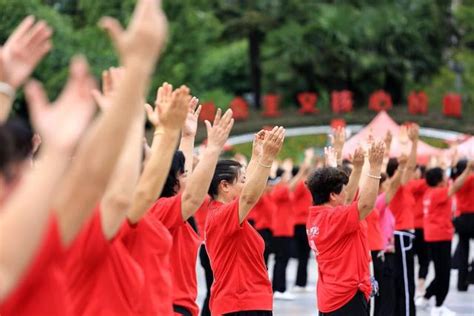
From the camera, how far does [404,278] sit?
10383 millimetres

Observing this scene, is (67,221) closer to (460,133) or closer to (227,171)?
(227,171)

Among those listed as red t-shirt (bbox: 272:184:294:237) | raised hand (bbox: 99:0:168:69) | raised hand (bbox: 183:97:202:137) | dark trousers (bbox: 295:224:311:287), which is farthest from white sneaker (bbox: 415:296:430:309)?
raised hand (bbox: 99:0:168:69)

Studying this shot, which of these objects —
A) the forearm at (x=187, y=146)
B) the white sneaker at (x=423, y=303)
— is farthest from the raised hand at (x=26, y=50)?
the white sneaker at (x=423, y=303)

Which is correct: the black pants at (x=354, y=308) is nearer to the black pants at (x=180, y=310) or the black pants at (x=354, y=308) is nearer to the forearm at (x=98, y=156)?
the black pants at (x=180, y=310)

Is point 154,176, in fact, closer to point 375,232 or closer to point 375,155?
point 375,155

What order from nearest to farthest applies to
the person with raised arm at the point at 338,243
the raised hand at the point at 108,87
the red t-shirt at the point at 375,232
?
the raised hand at the point at 108,87 → the person with raised arm at the point at 338,243 → the red t-shirt at the point at 375,232

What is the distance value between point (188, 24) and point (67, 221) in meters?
29.1

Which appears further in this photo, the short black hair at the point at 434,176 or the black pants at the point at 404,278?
the short black hair at the point at 434,176

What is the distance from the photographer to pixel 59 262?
3588 mm

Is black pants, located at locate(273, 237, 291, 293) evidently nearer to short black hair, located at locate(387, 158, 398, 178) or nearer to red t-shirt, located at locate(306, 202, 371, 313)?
short black hair, located at locate(387, 158, 398, 178)

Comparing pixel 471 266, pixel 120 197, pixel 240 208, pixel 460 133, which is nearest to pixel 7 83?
pixel 120 197

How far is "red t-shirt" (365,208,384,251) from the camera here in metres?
10.1

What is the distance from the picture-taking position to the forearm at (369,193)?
6.93 metres

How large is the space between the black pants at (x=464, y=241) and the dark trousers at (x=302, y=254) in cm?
213
